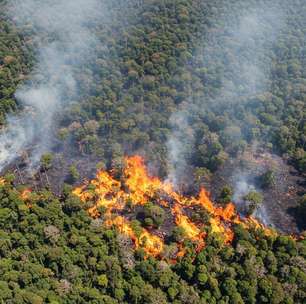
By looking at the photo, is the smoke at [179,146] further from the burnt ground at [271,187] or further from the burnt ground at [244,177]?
the burnt ground at [271,187]

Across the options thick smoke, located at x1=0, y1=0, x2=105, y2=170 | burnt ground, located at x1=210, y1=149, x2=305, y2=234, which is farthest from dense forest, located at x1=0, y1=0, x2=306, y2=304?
burnt ground, located at x1=210, y1=149, x2=305, y2=234

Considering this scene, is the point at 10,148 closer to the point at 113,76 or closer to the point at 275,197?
the point at 113,76

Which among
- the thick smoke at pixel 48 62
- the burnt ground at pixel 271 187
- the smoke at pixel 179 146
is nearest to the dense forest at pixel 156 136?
the smoke at pixel 179 146

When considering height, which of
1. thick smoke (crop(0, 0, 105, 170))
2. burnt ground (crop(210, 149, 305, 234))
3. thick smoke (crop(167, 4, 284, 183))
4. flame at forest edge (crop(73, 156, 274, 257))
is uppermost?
thick smoke (crop(0, 0, 105, 170))

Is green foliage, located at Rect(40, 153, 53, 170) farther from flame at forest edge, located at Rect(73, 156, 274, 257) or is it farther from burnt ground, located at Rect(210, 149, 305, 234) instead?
burnt ground, located at Rect(210, 149, 305, 234)

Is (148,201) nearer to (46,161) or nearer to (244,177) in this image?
(244,177)

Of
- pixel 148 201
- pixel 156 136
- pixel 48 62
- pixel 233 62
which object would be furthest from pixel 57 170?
pixel 233 62
